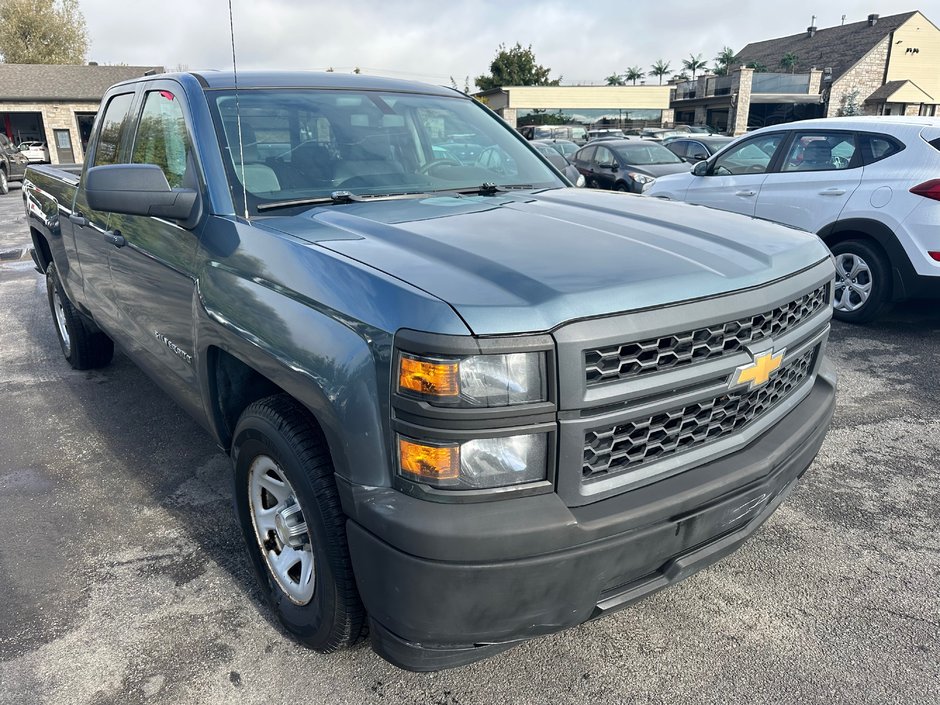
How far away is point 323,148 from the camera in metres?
3.02

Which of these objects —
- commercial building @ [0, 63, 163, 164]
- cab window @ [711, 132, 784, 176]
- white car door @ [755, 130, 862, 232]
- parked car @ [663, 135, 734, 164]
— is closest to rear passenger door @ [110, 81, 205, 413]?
white car door @ [755, 130, 862, 232]

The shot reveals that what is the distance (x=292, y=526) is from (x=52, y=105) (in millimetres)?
43198

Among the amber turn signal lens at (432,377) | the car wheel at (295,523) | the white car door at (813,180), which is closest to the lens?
the amber turn signal lens at (432,377)

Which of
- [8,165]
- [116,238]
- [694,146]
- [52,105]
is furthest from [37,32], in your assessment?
[116,238]

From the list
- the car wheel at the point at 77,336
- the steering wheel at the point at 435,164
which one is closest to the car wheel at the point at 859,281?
the steering wheel at the point at 435,164

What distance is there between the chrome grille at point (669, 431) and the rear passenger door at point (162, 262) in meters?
1.68

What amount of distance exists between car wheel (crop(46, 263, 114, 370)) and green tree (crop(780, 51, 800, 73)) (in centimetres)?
6383

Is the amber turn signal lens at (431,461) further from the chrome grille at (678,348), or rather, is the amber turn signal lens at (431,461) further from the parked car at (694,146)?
the parked car at (694,146)

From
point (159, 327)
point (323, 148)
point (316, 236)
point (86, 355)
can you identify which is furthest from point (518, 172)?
point (86, 355)

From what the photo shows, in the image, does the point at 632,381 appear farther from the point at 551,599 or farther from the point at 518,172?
the point at 518,172

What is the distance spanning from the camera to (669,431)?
1.97m

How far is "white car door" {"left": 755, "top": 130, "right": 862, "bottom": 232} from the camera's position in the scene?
621 cm

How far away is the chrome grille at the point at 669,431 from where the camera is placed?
185 centimetres

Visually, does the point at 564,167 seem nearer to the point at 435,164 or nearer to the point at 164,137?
the point at 435,164
